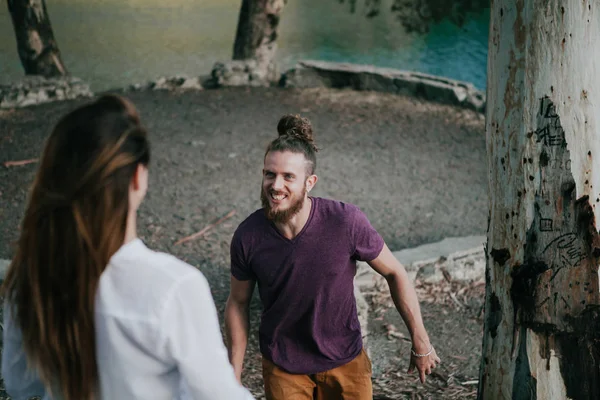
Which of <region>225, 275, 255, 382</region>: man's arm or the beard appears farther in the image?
<region>225, 275, 255, 382</region>: man's arm

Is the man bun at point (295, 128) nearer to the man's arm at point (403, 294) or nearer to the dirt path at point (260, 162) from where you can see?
the man's arm at point (403, 294)

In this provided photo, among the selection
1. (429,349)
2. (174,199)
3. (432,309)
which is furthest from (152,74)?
(429,349)

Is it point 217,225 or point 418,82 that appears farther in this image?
point 418,82

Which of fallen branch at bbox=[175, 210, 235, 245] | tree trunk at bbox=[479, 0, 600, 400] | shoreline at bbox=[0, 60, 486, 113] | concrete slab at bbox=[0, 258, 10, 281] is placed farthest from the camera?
shoreline at bbox=[0, 60, 486, 113]

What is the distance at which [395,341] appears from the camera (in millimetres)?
5625

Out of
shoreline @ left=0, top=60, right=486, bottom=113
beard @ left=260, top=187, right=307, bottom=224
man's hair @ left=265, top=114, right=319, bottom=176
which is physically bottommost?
beard @ left=260, top=187, right=307, bottom=224

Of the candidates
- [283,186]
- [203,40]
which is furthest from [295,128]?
[203,40]

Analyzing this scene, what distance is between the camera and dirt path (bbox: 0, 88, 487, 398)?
25.7 feet

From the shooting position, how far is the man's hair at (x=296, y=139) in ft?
11.9

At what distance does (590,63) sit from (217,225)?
493 centimetres

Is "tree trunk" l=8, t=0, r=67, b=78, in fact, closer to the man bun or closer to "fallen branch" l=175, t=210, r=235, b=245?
"fallen branch" l=175, t=210, r=235, b=245

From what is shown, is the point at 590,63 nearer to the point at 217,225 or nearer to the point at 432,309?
the point at 432,309

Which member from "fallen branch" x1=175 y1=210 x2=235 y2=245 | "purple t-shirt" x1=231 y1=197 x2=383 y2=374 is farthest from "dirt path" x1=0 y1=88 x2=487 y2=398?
"purple t-shirt" x1=231 y1=197 x2=383 y2=374

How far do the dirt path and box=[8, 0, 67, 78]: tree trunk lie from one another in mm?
1585
